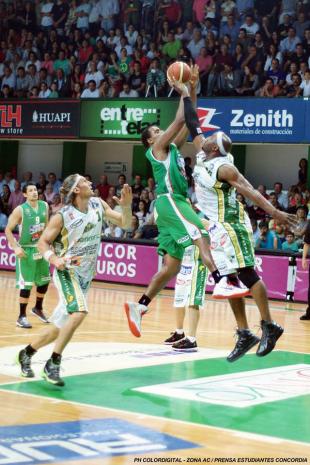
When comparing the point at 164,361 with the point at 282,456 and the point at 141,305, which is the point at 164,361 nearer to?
the point at 141,305

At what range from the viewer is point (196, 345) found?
10.3m

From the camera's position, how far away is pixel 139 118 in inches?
810

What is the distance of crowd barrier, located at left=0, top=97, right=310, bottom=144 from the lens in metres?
18.8

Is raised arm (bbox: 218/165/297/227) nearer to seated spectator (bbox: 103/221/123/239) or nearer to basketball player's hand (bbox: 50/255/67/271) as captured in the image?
basketball player's hand (bbox: 50/255/67/271)

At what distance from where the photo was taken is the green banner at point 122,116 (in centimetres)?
2030

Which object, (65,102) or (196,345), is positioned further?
(65,102)

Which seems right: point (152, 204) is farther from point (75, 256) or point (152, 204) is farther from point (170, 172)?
point (75, 256)

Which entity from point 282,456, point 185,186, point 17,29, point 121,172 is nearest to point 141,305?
point 185,186

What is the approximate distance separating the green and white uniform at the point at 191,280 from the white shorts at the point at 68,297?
250cm

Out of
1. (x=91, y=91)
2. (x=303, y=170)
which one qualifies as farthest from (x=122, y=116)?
(x=303, y=170)

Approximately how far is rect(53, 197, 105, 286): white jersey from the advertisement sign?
14.1 meters

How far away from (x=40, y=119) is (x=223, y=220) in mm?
14887

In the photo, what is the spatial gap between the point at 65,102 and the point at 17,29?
4747 millimetres

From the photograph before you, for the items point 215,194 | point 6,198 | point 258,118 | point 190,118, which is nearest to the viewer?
point 215,194
